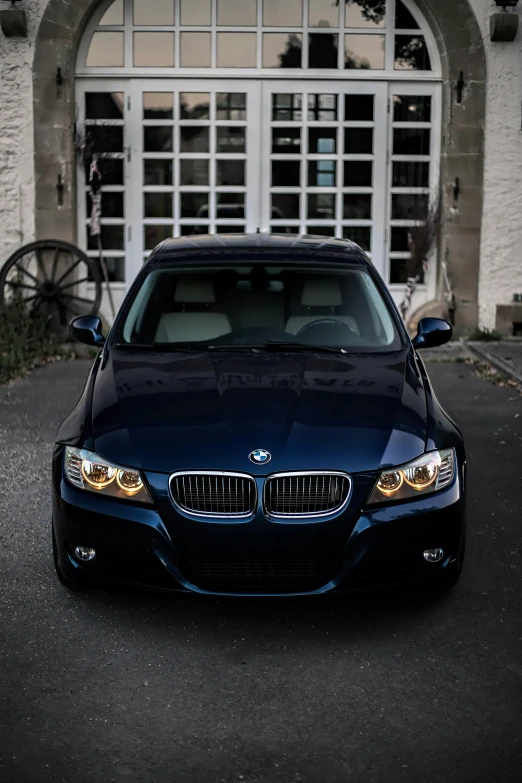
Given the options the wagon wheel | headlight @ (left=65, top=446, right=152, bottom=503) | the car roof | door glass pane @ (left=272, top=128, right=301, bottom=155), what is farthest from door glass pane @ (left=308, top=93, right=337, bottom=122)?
headlight @ (left=65, top=446, right=152, bottom=503)

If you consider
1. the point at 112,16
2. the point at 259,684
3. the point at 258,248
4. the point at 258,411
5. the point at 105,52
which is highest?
the point at 112,16

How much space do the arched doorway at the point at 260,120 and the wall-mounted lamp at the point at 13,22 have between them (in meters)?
0.76

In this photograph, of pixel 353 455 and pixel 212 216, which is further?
pixel 212 216

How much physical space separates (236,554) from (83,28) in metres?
10.1

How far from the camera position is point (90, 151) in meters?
12.8

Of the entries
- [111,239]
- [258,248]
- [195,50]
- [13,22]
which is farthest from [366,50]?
[258,248]

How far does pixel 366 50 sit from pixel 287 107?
1134mm

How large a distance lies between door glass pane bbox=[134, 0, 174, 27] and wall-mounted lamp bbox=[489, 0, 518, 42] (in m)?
3.68

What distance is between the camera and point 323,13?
42.1 ft

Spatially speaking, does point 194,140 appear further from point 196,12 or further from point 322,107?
point 322,107

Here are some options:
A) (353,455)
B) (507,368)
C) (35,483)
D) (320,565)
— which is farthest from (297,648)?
(507,368)

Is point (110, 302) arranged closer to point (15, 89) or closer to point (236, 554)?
point (15, 89)

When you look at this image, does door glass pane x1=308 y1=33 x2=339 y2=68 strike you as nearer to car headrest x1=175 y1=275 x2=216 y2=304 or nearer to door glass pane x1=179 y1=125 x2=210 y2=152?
door glass pane x1=179 y1=125 x2=210 y2=152

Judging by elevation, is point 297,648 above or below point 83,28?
below
